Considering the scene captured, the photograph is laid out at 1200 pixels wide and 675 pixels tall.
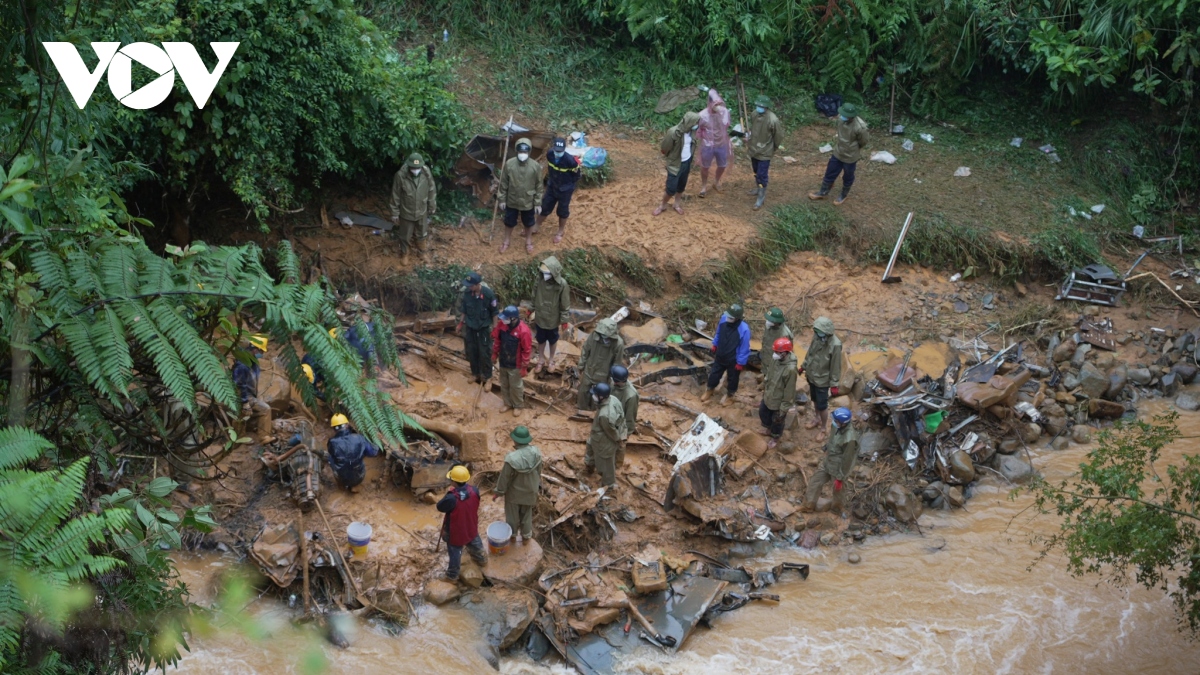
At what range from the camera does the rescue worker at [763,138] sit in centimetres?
1410

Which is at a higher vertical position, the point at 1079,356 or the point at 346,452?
the point at 346,452

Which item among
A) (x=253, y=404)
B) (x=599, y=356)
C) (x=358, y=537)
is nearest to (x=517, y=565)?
(x=358, y=537)

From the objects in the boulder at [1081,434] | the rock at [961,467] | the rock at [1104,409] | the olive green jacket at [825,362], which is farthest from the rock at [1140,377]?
the olive green jacket at [825,362]

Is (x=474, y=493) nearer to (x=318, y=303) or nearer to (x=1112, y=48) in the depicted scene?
(x=318, y=303)

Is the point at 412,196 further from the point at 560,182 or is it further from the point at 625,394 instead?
the point at 625,394

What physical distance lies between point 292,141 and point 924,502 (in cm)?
844

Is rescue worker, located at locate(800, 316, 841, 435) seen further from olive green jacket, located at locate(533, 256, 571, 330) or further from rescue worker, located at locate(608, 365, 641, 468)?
olive green jacket, located at locate(533, 256, 571, 330)

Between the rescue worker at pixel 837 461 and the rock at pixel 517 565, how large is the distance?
3.12 m

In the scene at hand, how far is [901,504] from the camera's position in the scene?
11.1m

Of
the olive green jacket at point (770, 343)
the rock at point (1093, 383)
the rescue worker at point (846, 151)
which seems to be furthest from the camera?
the rescue worker at point (846, 151)

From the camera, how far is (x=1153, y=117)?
1602cm

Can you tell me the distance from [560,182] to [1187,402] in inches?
336

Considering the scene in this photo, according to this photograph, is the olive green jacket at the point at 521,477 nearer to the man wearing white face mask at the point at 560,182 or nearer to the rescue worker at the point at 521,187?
the rescue worker at the point at 521,187

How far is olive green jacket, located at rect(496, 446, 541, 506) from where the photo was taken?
30.3 ft
